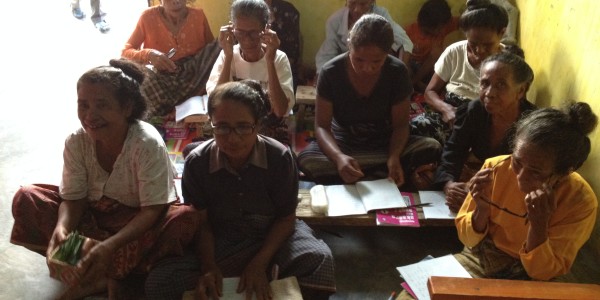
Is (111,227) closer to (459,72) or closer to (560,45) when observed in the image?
(459,72)

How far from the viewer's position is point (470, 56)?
2.69 metres

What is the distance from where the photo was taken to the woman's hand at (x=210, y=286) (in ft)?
5.41

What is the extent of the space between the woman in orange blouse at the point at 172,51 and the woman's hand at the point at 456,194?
71.9 inches

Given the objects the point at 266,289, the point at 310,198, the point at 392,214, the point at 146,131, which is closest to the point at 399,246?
the point at 392,214

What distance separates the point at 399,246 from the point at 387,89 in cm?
81

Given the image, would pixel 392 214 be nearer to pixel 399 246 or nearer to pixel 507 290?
pixel 399 246

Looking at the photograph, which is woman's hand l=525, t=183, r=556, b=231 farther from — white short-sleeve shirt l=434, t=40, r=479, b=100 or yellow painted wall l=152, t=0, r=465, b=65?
yellow painted wall l=152, t=0, r=465, b=65

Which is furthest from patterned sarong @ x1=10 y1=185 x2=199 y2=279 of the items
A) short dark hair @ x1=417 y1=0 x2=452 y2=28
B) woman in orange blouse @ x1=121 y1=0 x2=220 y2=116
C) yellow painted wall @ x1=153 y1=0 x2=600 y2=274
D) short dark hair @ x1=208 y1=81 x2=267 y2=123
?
short dark hair @ x1=417 y1=0 x2=452 y2=28

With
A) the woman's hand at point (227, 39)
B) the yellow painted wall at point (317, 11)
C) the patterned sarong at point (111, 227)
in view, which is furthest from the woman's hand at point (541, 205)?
the yellow painted wall at point (317, 11)

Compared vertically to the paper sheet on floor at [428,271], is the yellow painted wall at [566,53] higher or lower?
higher

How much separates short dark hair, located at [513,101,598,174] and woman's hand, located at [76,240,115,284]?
147cm

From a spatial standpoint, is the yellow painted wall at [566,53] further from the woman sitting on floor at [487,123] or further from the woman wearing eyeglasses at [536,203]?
the woman wearing eyeglasses at [536,203]


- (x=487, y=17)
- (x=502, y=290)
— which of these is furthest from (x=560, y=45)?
(x=502, y=290)

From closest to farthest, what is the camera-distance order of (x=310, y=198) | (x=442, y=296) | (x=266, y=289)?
(x=442, y=296)
(x=266, y=289)
(x=310, y=198)
